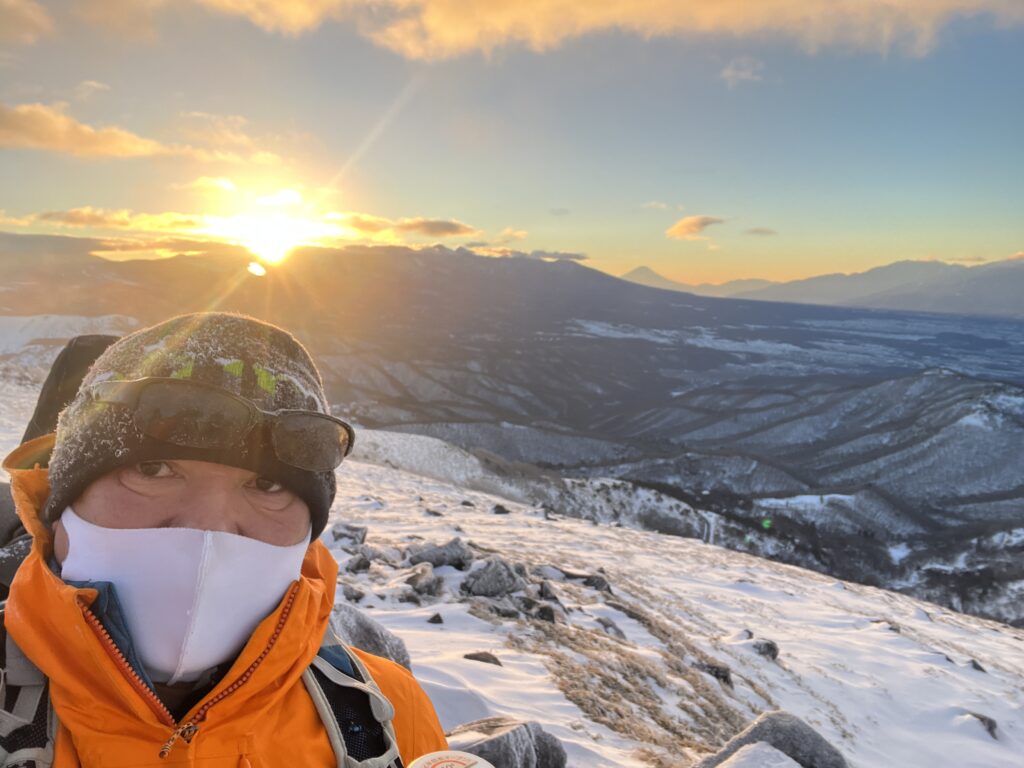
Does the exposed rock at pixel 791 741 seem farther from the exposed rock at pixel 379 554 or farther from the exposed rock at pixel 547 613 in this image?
the exposed rock at pixel 379 554

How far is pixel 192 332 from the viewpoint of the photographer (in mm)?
1729

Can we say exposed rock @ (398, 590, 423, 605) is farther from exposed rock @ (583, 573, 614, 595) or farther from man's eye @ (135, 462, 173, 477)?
man's eye @ (135, 462, 173, 477)

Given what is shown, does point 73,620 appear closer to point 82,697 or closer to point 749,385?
point 82,697

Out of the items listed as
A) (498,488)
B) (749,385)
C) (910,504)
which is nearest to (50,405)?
(498,488)

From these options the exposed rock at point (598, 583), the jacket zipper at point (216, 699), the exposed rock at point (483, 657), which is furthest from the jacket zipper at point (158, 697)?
the exposed rock at point (598, 583)

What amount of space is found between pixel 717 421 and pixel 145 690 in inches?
3337

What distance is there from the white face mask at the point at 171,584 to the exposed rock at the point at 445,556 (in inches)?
302

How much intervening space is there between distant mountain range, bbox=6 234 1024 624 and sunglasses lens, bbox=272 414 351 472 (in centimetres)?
3645

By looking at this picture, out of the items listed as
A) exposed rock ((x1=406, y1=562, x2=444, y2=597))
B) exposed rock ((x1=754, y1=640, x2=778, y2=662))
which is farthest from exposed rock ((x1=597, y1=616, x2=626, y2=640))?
exposed rock ((x1=754, y1=640, x2=778, y2=662))

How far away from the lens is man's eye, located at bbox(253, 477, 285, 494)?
5.46ft

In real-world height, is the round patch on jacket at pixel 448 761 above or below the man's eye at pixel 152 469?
below

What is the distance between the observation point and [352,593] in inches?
279

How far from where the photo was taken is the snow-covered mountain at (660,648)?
530cm

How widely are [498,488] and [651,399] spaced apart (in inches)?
2565
